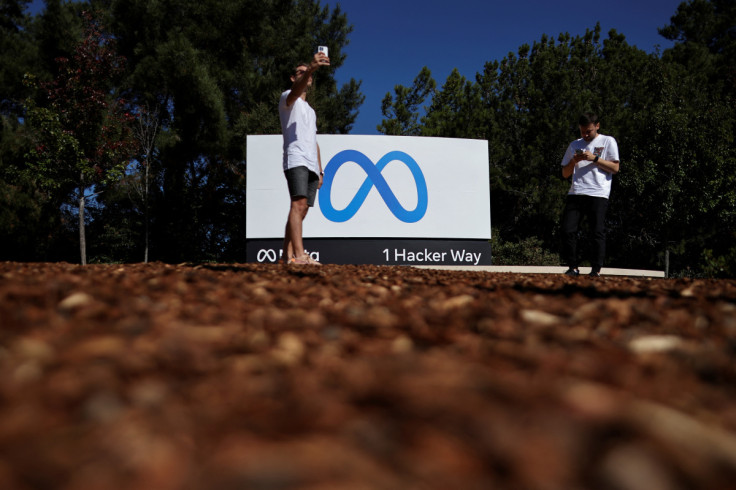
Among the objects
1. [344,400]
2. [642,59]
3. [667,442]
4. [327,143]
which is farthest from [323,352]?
[642,59]

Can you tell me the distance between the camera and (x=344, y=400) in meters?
0.72

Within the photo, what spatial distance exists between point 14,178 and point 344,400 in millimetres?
12998

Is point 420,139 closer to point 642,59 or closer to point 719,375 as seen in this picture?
point 719,375

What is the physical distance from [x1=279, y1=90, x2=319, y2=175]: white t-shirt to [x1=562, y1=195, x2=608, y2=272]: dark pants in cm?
269

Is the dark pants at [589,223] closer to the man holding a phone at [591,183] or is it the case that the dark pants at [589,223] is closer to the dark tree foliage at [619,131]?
the man holding a phone at [591,183]

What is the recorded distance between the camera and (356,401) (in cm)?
71

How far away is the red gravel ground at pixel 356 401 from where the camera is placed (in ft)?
1.76

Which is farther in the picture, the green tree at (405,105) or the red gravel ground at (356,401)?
the green tree at (405,105)

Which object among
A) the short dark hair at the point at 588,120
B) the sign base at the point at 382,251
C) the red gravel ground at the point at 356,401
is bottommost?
the sign base at the point at 382,251

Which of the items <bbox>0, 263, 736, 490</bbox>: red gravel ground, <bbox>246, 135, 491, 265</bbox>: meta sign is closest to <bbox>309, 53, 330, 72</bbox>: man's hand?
<bbox>0, 263, 736, 490</bbox>: red gravel ground

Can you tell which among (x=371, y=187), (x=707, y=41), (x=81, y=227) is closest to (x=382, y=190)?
(x=371, y=187)

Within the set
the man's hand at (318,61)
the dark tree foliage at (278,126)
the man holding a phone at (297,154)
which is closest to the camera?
the man's hand at (318,61)

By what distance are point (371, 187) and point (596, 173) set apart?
586cm

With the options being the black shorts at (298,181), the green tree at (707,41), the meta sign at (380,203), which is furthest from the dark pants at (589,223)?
the green tree at (707,41)
